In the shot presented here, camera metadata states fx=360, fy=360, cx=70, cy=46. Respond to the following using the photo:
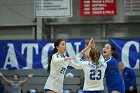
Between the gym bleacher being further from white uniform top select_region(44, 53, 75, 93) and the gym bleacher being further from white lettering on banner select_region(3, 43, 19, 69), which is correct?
white uniform top select_region(44, 53, 75, 93)

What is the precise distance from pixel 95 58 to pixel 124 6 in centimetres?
731

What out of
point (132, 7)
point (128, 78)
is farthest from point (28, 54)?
point (128, 78)

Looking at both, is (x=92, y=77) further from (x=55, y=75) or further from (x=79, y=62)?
(x=55, y=75)

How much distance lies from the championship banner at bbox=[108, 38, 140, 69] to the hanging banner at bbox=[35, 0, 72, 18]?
2204 mm

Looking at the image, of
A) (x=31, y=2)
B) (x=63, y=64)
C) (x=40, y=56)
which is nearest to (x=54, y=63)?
(x=63, y=64)

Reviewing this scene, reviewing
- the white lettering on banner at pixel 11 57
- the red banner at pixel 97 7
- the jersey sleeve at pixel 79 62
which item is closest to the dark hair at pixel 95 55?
the jersey sleeve at pixel 79 62

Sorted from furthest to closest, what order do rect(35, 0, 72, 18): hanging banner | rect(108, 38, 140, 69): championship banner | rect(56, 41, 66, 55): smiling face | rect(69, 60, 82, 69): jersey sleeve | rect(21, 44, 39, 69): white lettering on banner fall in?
rect(21, 44, 39, 69): white lettering on banner < rect(35, 0, 72, 18): hanging banner < rect(108, 38, 140, 69): championship banner < rect(56, 41, 66, 55): smiling face < rect(69, 60, 82, 69): jersey sleeve

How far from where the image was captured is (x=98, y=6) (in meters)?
12.8

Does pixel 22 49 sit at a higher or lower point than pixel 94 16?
lower

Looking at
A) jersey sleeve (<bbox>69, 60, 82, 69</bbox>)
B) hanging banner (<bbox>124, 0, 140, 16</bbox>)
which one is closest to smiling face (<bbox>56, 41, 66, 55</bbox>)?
jersey sleeve (<bbox>69, 60, 82, 69</bbox>)

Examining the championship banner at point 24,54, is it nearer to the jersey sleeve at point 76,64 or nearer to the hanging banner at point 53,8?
the hanging banner at point 53,8

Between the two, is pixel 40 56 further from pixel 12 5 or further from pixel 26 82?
pixel 12 5

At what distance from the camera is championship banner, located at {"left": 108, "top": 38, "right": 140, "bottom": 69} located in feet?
39.3

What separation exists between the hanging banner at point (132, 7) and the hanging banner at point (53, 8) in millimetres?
1979
